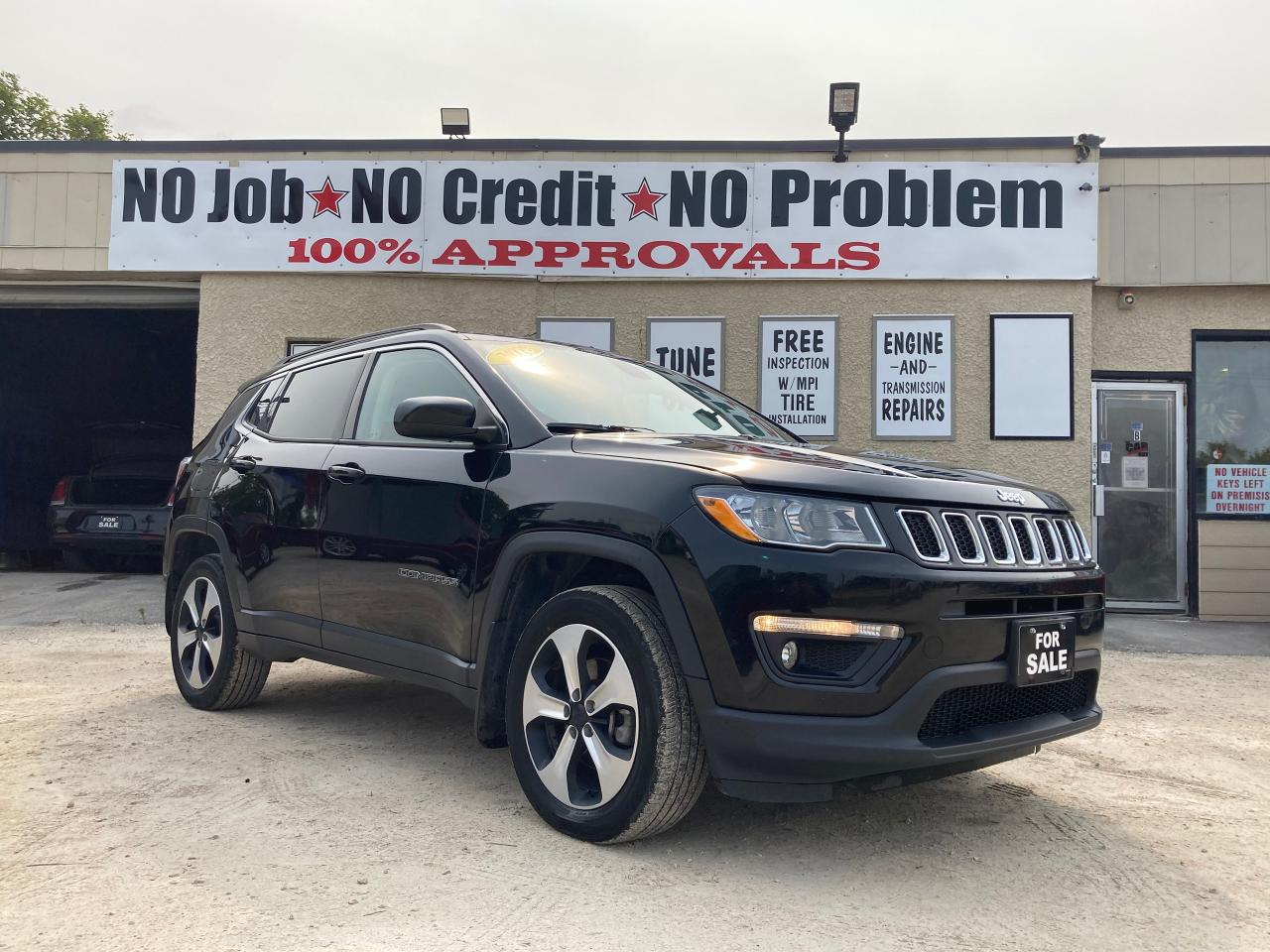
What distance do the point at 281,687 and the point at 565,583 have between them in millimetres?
2979

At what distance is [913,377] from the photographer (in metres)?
9.35

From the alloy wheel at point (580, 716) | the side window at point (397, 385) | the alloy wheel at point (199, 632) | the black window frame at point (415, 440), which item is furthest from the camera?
the alloy wheel at point (199, 632)

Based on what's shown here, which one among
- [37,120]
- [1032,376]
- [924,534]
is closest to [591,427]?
[924,534]

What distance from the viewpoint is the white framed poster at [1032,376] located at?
922 cm

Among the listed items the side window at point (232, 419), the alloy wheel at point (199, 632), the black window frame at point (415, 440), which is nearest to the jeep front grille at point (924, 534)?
the black window frame at point (415, 440)

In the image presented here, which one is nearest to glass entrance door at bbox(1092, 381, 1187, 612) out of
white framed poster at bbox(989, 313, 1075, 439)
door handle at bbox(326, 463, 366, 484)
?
white framed poster at bbox(989, 313, 1075, 439)

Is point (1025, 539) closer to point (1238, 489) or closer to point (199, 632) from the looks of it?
point (199, 632)

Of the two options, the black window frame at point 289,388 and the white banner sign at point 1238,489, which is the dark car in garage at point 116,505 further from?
the white banner sign at point 1238,489

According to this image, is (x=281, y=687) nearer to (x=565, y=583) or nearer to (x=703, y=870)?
(x=565, y=583)

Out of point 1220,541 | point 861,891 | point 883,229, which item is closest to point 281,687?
point 861,891

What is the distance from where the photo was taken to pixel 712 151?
9.53 m

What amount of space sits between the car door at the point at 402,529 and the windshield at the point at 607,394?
0.65 ft

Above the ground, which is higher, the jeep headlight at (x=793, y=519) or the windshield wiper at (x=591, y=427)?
the windshield wiper at (x=591, y=427)

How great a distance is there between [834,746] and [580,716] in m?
0.81
